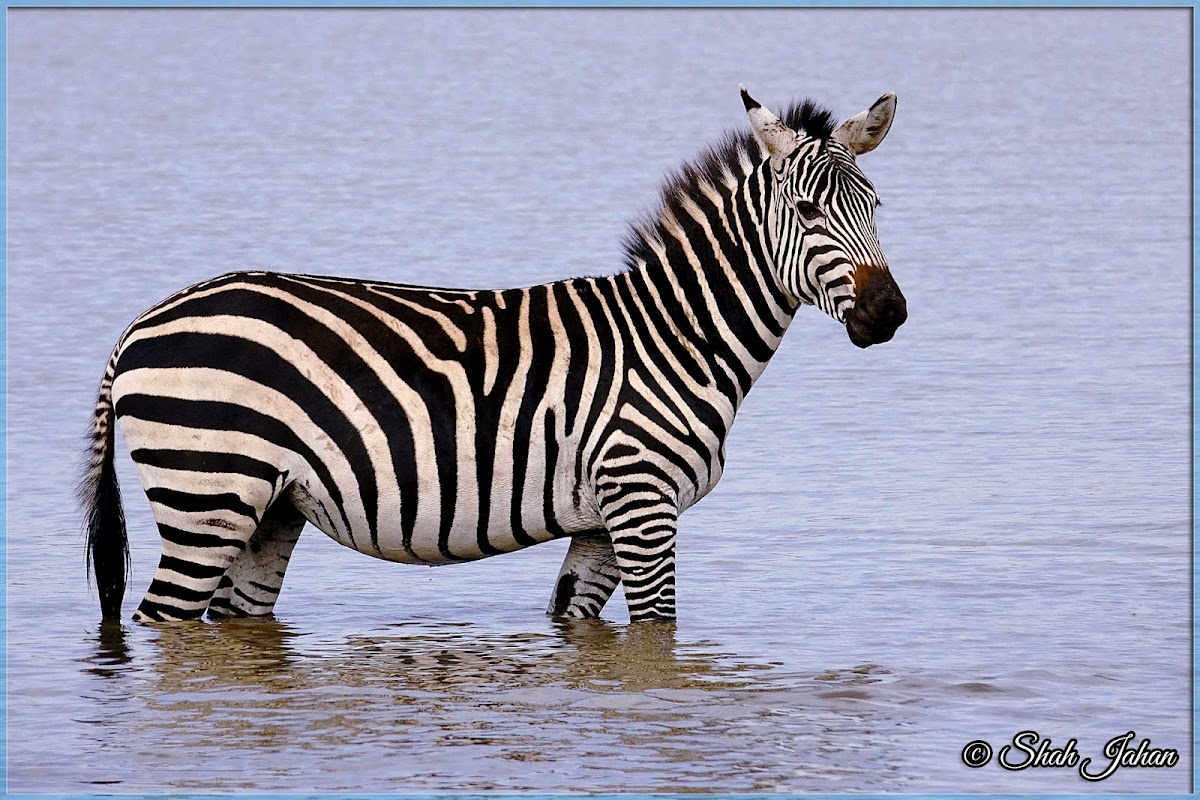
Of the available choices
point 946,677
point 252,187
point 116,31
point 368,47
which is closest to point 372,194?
point 252,187

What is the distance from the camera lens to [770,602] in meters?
10.3

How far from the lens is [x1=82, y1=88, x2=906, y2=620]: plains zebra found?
8.93 metres

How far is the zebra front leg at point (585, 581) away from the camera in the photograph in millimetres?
9703

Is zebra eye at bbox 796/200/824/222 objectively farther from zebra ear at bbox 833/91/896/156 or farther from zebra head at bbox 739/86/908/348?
zebra ear at bbox 833/91/896/156


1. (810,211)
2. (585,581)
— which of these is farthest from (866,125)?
(585,581)

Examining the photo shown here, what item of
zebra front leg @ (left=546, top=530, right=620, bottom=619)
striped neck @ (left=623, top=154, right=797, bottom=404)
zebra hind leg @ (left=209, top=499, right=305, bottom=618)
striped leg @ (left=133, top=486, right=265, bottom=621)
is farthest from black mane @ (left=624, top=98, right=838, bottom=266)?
striped leg @ (left=133, top=486, right=265, bottom=621)

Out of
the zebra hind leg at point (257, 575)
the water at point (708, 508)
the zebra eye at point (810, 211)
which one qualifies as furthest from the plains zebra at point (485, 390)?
the water at point (708, 508)

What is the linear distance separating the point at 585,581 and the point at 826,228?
213 centimetres

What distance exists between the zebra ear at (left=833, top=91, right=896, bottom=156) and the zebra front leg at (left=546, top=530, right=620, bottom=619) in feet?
7.31

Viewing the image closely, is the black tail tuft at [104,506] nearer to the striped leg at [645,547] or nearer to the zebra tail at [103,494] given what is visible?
the zebra tail at [103,494]

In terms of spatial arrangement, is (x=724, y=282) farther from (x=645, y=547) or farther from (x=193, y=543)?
(x=193, y=543)

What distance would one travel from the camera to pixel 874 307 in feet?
28.8

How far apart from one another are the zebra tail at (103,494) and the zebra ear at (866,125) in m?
3.56

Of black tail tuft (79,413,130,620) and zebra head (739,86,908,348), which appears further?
black tail tuft (79,413,130,620)
